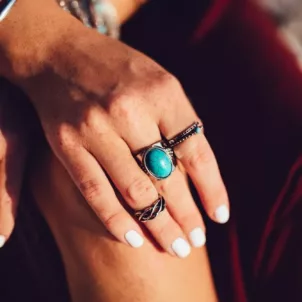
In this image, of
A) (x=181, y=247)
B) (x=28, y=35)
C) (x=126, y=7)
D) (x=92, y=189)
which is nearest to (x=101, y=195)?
(x=92, y=189)

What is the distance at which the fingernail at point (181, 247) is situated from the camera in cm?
66

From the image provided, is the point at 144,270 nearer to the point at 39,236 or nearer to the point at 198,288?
the point at 198,288

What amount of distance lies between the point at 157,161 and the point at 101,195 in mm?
74

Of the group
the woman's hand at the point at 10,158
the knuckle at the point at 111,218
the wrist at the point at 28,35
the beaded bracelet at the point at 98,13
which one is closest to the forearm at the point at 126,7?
the beaded bracelet at the point at 98,13

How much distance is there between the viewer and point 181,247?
2.19 feet

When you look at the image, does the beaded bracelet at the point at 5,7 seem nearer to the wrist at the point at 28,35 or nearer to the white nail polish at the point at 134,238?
the wrist at the point at 28,35

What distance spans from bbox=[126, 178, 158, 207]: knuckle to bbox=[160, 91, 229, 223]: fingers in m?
0.05

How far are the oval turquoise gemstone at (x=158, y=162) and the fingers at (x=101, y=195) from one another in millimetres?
54

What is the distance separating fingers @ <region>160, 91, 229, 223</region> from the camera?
2.15ft

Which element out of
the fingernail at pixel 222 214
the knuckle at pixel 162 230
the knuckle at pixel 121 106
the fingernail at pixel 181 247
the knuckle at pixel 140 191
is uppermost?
the knuckle at pixel 121 106

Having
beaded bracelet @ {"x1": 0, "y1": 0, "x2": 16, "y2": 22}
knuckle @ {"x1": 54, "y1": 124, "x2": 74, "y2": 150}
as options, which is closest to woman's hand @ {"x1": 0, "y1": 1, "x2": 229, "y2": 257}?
knuckle @ {"x1": 54, "y1": 124, "x2": 74, "y2": 150}

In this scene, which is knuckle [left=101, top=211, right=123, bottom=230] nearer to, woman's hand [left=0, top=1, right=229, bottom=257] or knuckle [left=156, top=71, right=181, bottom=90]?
woman's hand [left=0, top=1, right=229, bottom=257]

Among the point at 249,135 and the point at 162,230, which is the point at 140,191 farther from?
the point at 249,135

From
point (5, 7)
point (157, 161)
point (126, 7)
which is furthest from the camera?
point (126, 7)
